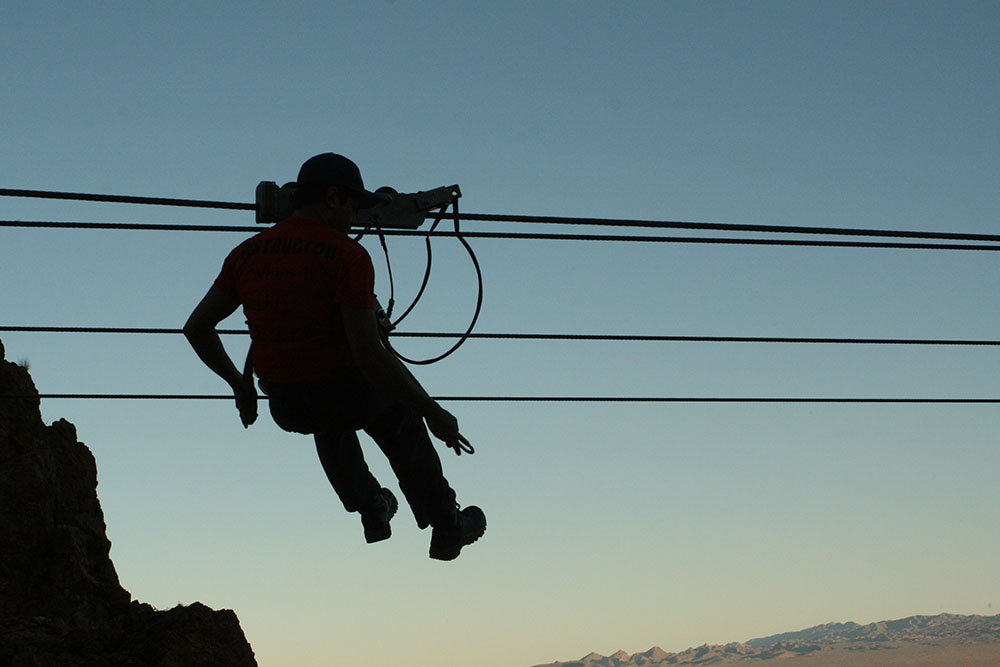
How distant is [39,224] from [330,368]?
259 cm

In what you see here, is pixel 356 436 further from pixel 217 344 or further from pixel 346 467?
pixel 217 344

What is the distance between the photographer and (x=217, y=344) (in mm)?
5043

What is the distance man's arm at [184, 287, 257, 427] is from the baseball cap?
2.22 ft

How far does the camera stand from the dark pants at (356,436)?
4.79 meters

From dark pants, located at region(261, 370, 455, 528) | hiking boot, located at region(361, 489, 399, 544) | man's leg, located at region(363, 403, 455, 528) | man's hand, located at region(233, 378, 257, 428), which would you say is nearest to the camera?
dark pants, located at region(261, 370, 455, 528)

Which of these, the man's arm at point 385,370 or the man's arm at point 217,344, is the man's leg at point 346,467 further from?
the man's arm at point 385,370

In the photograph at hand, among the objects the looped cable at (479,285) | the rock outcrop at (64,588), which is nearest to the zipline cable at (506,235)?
Answer: the looped cable at (479,285)

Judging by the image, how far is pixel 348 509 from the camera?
5.44 metres

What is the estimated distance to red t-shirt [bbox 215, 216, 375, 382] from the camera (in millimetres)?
4477

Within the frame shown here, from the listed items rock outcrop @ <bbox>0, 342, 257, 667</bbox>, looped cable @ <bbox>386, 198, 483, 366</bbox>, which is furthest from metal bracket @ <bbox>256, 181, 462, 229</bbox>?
rock outcrop @ <bbox>0, 342, 257, 667</bbox>

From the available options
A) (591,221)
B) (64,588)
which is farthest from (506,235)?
(64,588)

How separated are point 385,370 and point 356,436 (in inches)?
36.0

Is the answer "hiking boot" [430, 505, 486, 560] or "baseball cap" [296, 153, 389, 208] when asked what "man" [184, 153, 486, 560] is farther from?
"hiking boot" [430, 505, 486, 560]

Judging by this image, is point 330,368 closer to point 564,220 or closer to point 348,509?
point 348,509
